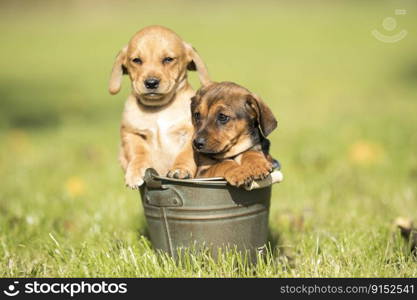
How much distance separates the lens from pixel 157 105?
4.11 m

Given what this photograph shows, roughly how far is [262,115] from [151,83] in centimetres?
78

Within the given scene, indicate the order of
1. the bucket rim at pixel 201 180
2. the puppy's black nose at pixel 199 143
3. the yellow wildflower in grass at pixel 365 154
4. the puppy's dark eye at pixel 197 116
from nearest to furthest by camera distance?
the bucket rim at pixel 201 180, the puppy's black nose at pixel 199 143, the puppy's dark eye at pixel 197 116, the yellow wildflower in grass at pixel 365 154

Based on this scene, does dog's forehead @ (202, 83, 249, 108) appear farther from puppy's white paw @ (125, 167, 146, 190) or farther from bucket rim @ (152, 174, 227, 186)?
puppy's white paw @ (125, 167, 146, 190)

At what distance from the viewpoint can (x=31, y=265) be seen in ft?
13.1

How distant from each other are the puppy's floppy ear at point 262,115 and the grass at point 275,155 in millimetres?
825

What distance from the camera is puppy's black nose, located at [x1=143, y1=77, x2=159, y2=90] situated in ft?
12.6

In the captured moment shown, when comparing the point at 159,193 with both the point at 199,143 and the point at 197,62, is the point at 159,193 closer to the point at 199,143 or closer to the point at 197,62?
the point at 199,143

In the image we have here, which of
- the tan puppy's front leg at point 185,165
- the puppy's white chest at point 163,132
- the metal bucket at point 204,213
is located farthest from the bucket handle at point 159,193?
the puppy's white chest at point 163,132

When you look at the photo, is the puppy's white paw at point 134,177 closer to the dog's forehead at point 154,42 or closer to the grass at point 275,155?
the grass at point 275,155

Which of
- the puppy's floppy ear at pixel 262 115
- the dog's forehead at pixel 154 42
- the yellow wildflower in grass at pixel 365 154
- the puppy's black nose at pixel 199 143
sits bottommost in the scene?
the yellow wildflower in grass at pixel 365 154

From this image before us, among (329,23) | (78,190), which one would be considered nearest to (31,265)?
(78,190)

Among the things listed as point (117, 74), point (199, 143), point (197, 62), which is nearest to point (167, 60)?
point (197, 62)

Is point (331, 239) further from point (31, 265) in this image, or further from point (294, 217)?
point (31, 265)

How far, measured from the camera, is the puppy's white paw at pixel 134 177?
3.64m
